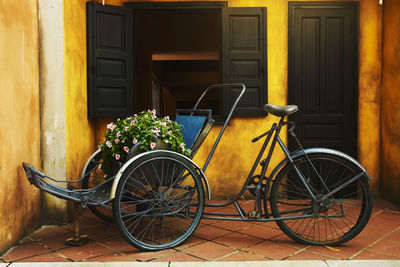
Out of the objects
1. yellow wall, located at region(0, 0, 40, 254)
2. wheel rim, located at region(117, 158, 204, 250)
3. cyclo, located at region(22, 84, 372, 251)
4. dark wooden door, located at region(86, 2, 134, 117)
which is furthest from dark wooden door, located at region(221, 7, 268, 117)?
yellow wall, located at region(0, 0, 40, 254)

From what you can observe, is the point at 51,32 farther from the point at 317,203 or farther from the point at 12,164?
the point at 317,203

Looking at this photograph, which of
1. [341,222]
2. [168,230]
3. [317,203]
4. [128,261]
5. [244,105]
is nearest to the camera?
[128,261]

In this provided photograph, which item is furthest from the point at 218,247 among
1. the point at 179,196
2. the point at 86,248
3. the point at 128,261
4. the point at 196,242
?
the point at 86,248

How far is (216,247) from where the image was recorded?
308 centimetres

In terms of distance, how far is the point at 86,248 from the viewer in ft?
10.0

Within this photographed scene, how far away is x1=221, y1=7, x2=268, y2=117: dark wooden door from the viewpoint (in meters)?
4.77

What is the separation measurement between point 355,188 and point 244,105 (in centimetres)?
181

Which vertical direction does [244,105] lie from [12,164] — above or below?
above

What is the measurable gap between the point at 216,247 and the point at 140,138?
1.07 meters

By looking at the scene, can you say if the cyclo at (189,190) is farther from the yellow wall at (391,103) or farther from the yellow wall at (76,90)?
the yellow wall at (391,103)

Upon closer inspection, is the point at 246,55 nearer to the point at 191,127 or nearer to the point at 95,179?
the point at 191,127

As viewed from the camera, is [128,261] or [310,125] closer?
[128,261]

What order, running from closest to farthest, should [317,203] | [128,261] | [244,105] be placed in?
[128,261], [317,203], [244,105]

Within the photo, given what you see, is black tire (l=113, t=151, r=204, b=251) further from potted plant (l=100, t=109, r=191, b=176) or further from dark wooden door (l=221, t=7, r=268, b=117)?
dark wooden door (l=221, t=7, r=268, b=117)
